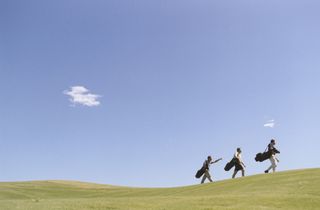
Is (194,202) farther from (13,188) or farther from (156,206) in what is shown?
(13,188)

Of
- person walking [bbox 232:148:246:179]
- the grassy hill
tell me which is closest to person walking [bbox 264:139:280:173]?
person walking [bbox 232:148:246:179]

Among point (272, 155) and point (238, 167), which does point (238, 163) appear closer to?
point (238, 167)

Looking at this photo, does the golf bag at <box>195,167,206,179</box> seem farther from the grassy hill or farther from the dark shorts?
the grassy hill

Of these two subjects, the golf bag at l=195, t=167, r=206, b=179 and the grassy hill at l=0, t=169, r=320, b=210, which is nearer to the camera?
the grassy hill at l=0, t=169, r=320, b=210

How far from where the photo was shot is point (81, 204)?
78.6ft

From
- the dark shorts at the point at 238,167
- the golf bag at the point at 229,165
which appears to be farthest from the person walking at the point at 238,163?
the golf bag at the point at 229,165

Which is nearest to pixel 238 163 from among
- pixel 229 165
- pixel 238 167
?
pixel 238 167

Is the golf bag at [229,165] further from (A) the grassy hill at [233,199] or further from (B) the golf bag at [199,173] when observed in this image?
(A) the grassy hill at [233,199]

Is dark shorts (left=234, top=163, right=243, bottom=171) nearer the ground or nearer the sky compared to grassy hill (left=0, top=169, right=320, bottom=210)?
nearer the sky

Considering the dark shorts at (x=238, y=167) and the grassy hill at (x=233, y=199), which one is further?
the dark shorts at (x=238, y=167)

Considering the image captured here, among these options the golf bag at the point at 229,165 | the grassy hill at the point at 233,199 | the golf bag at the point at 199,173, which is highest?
the golf bag at the point at 229,165

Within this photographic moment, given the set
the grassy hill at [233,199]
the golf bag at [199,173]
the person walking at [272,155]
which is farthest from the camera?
the golf bag at [199,173]

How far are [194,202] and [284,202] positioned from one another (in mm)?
4138

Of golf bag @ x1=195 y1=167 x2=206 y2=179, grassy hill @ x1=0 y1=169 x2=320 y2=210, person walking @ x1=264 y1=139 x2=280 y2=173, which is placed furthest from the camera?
golf bag @ x1=195 y1=167 x2=206 y2=179
